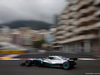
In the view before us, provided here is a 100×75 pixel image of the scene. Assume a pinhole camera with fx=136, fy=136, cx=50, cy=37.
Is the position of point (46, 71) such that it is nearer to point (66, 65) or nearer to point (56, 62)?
point (56, 62)

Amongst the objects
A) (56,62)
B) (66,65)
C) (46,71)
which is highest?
(56,62)

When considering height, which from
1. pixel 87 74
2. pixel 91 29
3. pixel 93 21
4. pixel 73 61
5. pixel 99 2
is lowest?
pixel 87 74

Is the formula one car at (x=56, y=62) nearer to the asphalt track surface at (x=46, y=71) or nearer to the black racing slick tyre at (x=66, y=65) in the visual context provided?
the black racing slick tyre at (x=66, y=65)

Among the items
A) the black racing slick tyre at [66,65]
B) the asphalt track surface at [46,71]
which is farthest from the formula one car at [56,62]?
the asphalt track surface at [46,71]

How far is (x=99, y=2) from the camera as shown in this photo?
2611cm

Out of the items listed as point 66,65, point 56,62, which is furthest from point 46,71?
point 66,65

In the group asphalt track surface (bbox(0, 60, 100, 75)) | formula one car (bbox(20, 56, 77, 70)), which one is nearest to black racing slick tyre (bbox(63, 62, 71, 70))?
formula one car (bbox(20, 56, 77, 70))

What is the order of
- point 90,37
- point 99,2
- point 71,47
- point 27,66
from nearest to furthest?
1. point 27,66
2. point 99,2
3. point 90,37
4. point 71,47

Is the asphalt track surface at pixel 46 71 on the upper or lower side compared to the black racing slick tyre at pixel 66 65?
lower

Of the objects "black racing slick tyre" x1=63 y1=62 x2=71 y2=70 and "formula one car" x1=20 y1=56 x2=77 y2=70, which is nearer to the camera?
"black racing slick tyre" x1=63 y1=62 x2=71 y2=70

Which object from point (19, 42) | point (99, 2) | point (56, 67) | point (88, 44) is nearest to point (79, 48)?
point (88, 44)

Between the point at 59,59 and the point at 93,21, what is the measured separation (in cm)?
2218

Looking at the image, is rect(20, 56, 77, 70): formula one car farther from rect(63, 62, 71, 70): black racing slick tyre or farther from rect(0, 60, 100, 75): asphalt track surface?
rect(0, 60, 100, 75): asphalt track surface

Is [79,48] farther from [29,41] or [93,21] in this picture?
[29,41]
